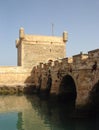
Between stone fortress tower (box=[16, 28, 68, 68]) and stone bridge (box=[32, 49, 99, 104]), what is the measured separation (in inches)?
209

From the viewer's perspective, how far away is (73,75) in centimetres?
1577

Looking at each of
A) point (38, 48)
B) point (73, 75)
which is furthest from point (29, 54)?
point (73, 75)

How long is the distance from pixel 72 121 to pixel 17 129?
2902 millimetres

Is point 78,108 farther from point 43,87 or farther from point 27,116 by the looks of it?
point 43,87

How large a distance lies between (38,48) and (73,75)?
702 inches

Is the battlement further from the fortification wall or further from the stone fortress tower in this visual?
the fortification wall

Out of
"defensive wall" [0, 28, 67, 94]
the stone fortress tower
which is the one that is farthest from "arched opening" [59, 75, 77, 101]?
the stone fortress tower

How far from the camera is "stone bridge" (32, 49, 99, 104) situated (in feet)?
43.2

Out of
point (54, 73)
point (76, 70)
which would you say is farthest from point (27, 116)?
point (54, 73)

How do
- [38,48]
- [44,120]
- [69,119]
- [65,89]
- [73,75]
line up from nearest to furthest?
[69,119]
[44,120]
[73,75]
[65,89]
[38,48]

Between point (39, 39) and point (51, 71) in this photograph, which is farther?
point (39, 39)

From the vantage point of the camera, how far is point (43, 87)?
25.2 metres

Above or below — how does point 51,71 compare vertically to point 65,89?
above

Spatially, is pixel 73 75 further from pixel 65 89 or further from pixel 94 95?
pixel 65 89
